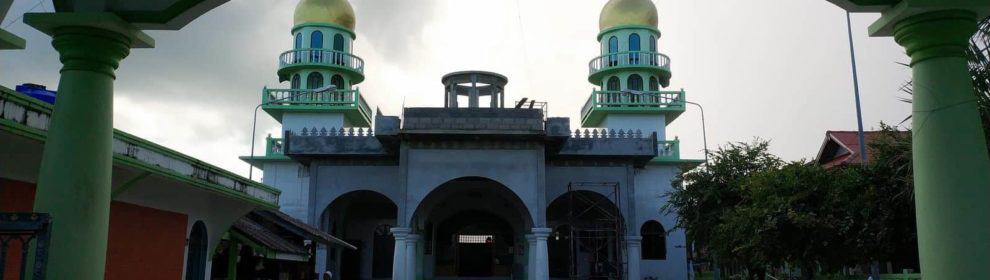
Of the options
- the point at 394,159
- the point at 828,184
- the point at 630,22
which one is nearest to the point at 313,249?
the point at 394,159

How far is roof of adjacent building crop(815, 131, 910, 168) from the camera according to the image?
3899cm

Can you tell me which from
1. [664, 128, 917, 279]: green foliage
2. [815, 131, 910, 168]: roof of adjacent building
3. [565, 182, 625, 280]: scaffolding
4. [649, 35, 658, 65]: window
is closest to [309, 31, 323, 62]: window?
[565, 182, 625, 280]: scaffolding

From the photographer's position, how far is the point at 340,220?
33312 millimetres

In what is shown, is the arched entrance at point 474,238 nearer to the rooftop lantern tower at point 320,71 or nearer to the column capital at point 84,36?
the rooftop lantern tower at point 320,71

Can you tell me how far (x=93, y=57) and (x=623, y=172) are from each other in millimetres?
26035

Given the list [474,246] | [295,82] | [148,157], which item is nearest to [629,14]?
[474,246]

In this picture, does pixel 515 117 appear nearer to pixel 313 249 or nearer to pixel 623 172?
pixel 623 172

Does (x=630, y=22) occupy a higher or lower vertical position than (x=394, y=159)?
higher

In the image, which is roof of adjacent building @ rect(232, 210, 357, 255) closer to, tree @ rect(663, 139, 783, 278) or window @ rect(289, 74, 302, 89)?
tree @ rect(663, 139, 783, 278)

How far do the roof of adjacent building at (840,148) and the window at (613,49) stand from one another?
35.5 feet

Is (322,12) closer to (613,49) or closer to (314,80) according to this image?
(314,80)

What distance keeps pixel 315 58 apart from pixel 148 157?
1142 inches

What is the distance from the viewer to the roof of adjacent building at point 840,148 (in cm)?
3899

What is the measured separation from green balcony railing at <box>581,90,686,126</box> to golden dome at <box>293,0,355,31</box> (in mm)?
13413
